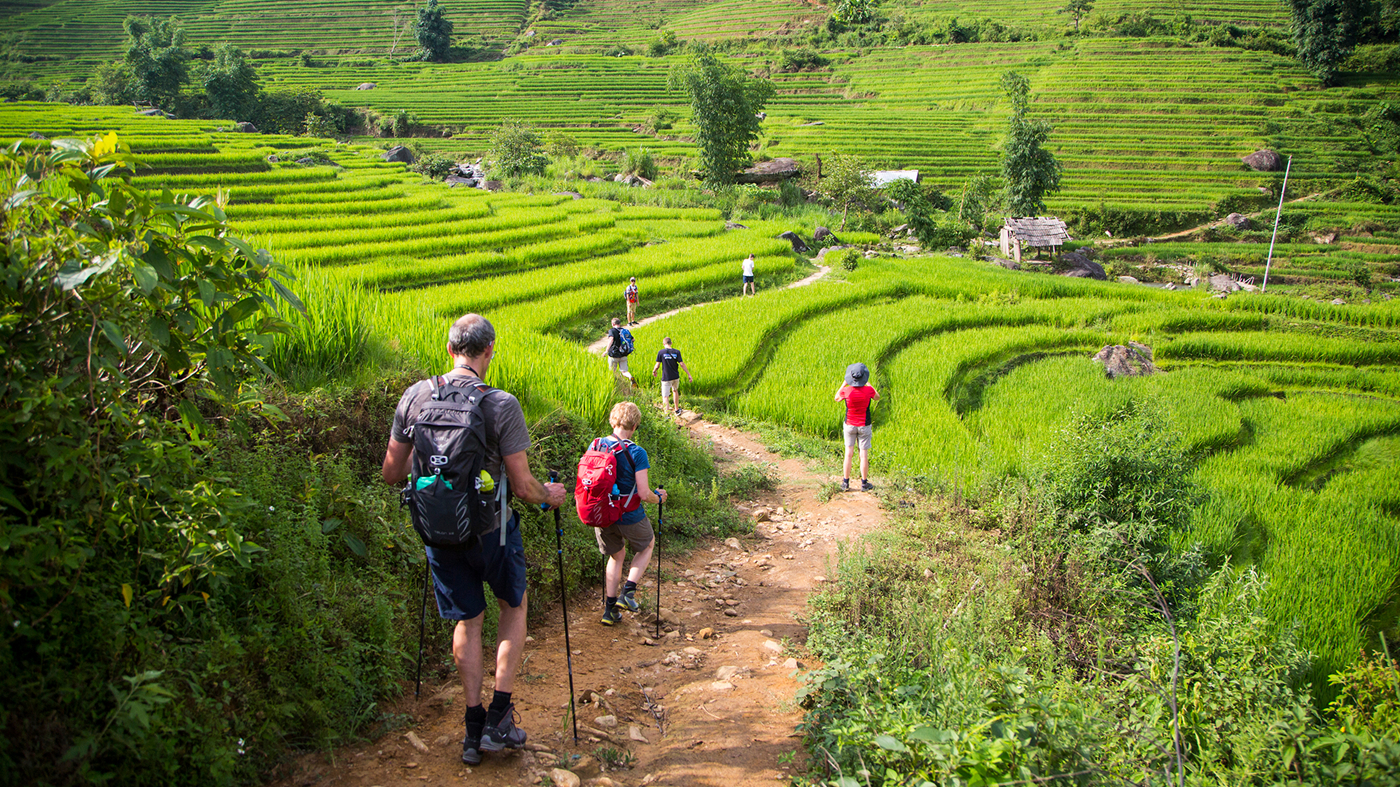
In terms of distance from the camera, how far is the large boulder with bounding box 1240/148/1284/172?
35312 millimetres

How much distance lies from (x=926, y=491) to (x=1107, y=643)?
2833 millimetres

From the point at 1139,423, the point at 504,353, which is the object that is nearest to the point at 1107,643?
the point at 1139,423

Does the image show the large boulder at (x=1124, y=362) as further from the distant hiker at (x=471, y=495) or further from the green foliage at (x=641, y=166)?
the green foliage at (x=641, y=166)

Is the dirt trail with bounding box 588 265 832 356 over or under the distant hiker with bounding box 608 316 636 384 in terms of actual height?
under

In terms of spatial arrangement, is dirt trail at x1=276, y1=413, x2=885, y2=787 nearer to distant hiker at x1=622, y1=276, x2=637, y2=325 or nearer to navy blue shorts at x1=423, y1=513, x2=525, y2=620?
navy blue shorts at x1=423, y1=513, x2=525, y2=620

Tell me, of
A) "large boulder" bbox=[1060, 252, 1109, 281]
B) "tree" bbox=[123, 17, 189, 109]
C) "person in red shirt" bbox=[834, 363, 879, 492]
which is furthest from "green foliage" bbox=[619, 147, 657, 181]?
"tree" bbox=[123, 17, 189, 109]

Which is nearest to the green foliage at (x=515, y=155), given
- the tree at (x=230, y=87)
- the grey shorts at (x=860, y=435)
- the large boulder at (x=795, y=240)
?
the large boulder at (x=795, y=240)

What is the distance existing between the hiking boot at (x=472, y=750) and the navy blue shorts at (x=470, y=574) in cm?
50

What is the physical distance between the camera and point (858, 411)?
734 centimetres

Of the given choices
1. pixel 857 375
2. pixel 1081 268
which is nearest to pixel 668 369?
pixel 857 375

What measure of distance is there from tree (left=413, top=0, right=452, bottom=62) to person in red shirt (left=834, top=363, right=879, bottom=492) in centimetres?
6774

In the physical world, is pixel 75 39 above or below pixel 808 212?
above

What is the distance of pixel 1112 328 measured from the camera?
50.0 feet

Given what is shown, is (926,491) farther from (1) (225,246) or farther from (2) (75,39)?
(2) (75,39)
